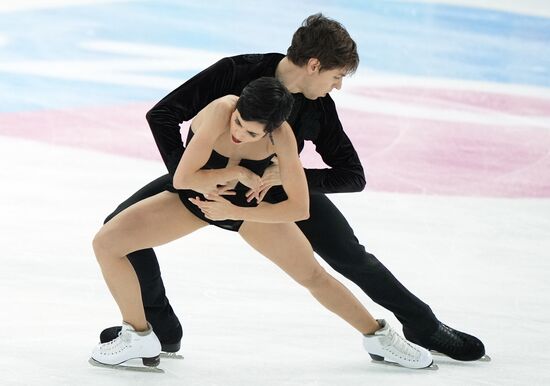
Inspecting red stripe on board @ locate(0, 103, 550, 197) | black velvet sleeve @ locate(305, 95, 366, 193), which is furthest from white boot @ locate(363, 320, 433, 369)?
red stripe on board @ locate(0, 103, 550, 197)

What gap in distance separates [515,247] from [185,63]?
14.2 ft

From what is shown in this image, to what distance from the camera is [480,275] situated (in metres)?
5.11

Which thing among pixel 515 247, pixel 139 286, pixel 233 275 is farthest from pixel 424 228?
pixel 139 286

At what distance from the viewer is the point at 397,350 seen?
13.0ft

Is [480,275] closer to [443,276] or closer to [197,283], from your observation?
[443,276]

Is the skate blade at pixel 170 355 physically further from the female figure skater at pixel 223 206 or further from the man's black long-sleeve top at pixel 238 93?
the man's black long-sleeve top at pixel 238 93

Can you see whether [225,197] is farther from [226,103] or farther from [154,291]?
[154,291]

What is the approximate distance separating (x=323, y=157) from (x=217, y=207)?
1.65 ft

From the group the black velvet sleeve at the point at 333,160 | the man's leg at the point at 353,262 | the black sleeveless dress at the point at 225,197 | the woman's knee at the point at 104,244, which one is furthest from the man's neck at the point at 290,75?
the woman's knee at the point at 104,244

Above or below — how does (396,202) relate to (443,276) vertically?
above

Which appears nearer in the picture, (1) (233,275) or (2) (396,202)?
(1) (233,275)

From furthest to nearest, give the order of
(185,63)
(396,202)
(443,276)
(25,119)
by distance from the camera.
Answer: (185,63)
(25,119)
(396,202)
(443,276)

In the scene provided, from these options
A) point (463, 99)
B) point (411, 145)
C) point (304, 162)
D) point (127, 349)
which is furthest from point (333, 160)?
point (463, 99)

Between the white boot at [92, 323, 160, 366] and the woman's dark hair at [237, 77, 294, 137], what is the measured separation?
0.81 meters
